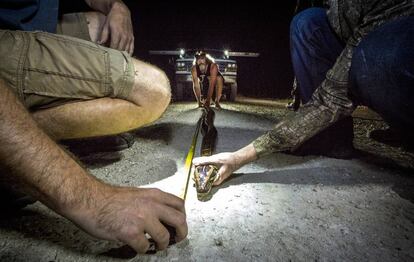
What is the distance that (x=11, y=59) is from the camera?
1183 millimetres

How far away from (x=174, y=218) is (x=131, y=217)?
5.8 inches

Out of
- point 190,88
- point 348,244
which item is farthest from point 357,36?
point 190,88

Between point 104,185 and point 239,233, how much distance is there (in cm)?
60

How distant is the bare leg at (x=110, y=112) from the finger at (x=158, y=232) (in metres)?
0.88

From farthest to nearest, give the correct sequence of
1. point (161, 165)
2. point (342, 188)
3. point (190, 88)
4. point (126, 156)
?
1. point (190, 88)
2. point (126, 156)
3. point (161, 165)
4. point (342, 188)

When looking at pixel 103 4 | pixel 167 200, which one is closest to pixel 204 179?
pixel 167 200

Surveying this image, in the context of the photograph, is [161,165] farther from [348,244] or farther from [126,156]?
[348,244]

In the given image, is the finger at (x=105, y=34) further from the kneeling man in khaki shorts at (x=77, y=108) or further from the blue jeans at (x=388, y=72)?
the blue jeans at (x=388, y=72)

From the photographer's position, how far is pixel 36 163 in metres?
0.77

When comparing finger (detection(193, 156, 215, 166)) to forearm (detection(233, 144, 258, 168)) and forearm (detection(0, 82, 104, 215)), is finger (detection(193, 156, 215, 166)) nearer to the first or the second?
forearm (detection(233, 144, 258, 168))

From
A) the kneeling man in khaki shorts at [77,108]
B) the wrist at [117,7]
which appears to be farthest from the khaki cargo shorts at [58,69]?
the wrist at [117,7]

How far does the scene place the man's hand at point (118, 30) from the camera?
1.90m

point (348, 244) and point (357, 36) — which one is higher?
point (357, 36)

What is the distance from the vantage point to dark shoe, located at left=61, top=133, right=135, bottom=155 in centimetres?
218
